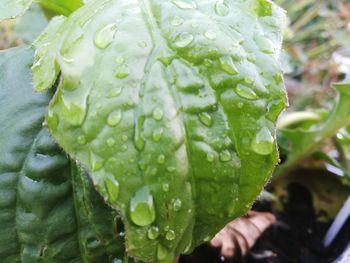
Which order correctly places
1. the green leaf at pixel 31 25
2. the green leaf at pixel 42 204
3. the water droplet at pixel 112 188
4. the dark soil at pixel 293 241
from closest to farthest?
the water droplet at pixel 112 188, the green leaf at pixel 42 204, the dark soil at pixel 293 241, the green leaf at pixel 31 25

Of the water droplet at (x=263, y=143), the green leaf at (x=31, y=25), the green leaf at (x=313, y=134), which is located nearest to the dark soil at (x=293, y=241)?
the green leaf at (x=313, y=134)

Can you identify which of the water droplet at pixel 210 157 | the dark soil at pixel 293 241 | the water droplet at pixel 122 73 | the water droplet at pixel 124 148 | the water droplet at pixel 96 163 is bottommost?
the dark soil at pixel 293 241

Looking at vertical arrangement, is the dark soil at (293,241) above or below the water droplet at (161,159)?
below

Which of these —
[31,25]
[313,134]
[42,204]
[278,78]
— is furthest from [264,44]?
[31,25]

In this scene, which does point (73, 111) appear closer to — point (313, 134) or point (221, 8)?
point (221, 8)

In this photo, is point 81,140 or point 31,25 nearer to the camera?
point 81,140

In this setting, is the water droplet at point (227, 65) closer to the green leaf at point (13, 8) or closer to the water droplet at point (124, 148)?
the water droplet at point (124, 148)
